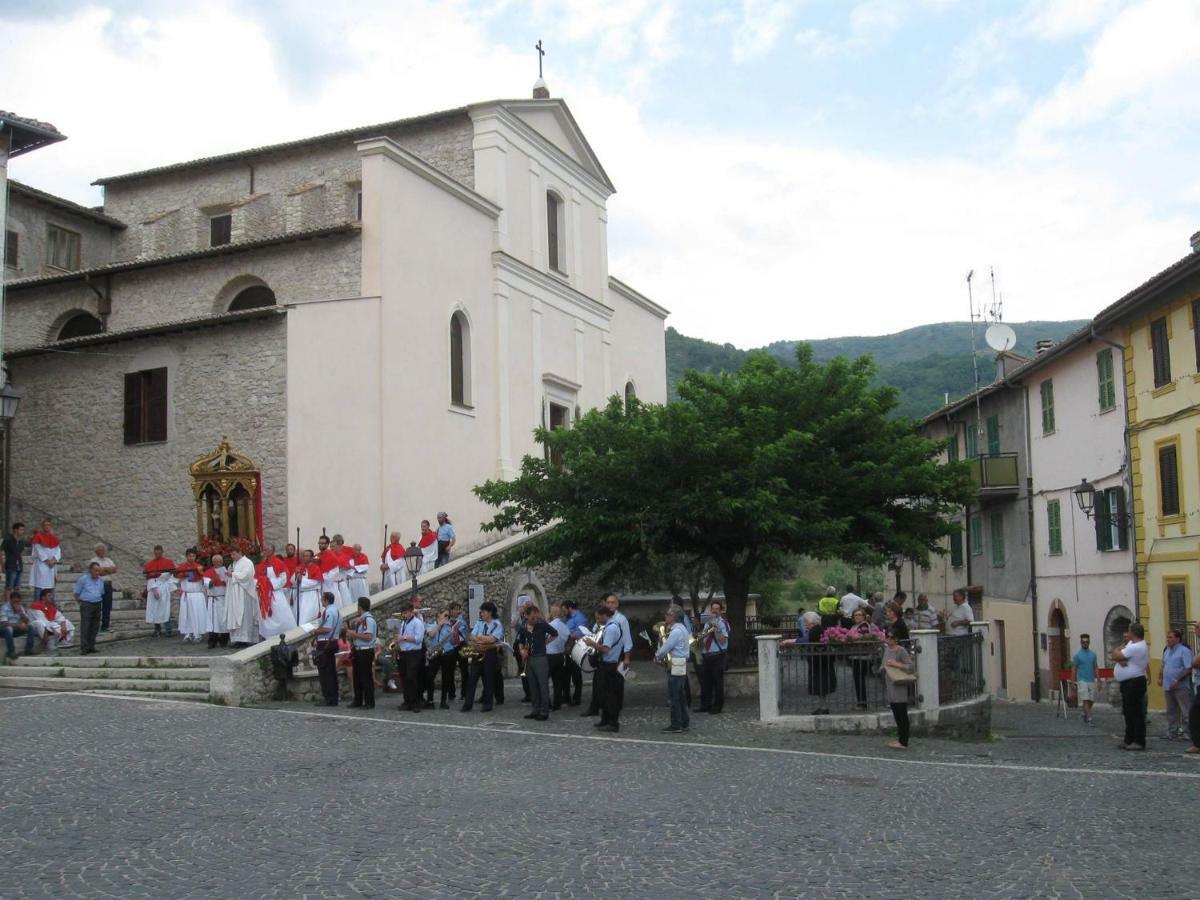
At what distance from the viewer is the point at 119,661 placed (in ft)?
62.1

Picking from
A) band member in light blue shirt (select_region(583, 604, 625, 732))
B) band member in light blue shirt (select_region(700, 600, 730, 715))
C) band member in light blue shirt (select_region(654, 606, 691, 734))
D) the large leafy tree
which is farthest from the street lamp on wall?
band member in light blue shirt (select_region(583, 604, 625, 732))

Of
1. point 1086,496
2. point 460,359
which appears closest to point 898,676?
point 1086,496

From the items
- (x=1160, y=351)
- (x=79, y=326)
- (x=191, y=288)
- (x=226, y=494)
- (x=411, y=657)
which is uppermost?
(x=191, y=288)

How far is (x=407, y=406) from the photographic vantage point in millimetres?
26609

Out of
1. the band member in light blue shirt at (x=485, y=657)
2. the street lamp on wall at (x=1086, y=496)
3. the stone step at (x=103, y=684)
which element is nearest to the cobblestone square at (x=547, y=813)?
the band member in light blue shirt at (x=485, y=657)

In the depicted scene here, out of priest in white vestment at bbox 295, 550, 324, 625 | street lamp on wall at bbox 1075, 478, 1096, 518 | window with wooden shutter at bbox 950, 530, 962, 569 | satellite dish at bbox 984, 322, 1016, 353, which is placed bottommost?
priest in white vestment at bbox 295, 550, 324, 625

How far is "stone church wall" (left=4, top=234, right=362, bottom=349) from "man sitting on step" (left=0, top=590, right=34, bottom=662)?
362 inches

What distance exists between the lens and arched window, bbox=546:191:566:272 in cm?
3491

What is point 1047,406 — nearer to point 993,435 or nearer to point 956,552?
point 993,435

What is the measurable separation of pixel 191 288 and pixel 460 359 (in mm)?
6477

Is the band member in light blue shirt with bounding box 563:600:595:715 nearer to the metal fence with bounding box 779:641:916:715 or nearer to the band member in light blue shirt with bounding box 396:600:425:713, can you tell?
the band member in light blue shirt with bounding box 396:600:425:713

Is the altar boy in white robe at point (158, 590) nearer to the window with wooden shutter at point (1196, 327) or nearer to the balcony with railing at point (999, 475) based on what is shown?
the window with wooden shutter at point (1196, 327)

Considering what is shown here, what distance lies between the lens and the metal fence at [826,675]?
660 inches

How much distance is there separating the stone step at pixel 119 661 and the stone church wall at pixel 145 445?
6.05 m
